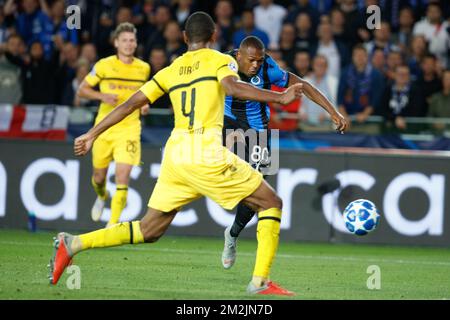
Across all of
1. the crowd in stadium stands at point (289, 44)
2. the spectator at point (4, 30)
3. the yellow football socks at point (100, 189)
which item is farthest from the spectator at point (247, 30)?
the yellow football socks at point (100, 189)

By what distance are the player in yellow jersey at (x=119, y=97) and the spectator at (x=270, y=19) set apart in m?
5.23

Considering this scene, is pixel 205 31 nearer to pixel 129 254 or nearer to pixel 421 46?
pixel 129 254

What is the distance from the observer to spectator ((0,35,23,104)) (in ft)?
56.6

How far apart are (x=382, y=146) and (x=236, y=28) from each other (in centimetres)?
423

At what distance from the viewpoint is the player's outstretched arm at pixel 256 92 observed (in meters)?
7.91

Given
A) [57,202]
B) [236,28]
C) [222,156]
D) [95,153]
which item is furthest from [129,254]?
[236,28]

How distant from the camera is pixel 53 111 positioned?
15.3 metres

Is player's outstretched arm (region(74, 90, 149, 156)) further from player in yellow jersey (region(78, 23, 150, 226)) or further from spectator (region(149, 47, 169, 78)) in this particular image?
spectator (region(149, 47, 169, 78))

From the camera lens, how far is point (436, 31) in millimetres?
17672

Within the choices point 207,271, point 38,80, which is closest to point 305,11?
point 38,80

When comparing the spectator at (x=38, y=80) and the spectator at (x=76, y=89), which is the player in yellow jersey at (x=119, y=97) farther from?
the spectator at (x=38, y=80)

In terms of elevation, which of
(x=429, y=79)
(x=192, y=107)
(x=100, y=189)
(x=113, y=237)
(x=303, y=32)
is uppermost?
(x=303, y=32)

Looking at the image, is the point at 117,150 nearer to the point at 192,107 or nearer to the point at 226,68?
the point at 192,107

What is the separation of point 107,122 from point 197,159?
800 mm
